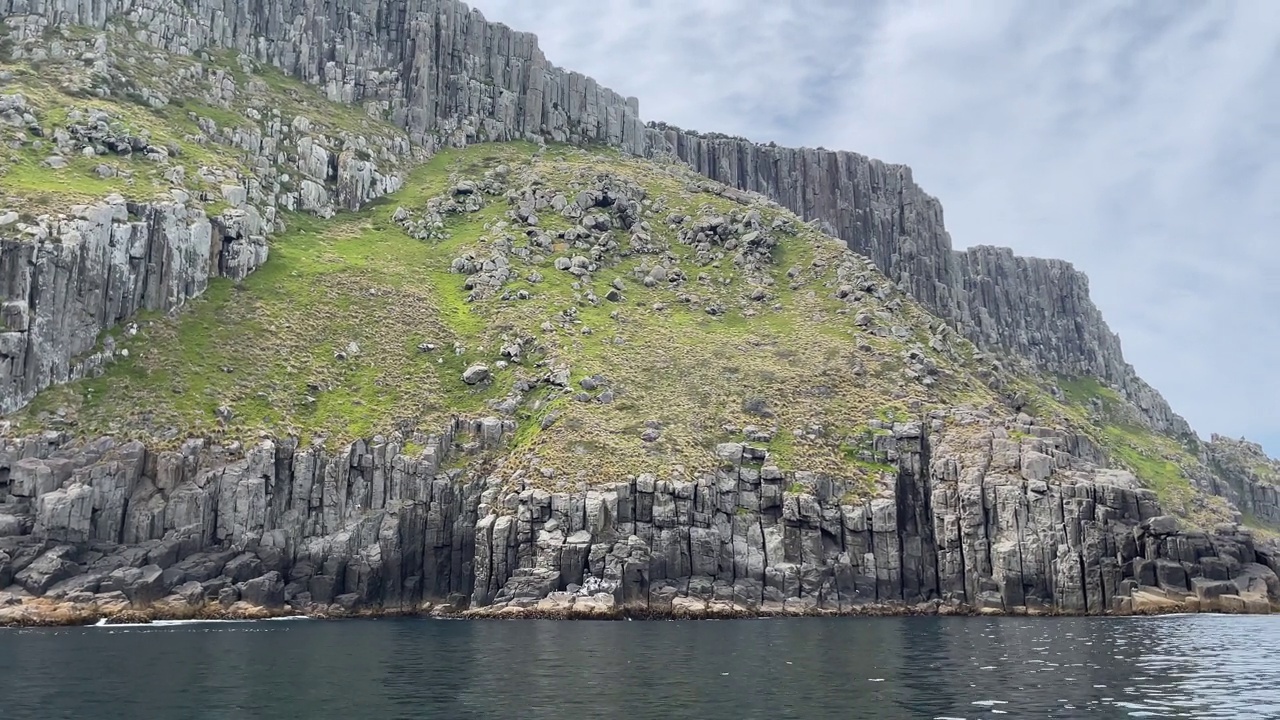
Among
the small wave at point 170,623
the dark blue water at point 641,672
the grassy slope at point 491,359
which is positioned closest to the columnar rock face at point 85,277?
the grassy slope at point 491,359

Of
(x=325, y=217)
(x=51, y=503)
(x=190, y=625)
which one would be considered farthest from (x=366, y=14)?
(x=190, y=625)

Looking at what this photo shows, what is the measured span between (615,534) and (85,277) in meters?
67.8

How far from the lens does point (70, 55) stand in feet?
497

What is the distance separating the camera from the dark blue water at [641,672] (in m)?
43.4

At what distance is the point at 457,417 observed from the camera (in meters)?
118

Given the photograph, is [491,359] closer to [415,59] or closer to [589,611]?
[589,611]

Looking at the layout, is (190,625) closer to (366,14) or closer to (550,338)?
(550,338)

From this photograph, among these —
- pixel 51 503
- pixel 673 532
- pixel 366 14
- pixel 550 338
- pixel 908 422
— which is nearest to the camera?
pixel 51 503

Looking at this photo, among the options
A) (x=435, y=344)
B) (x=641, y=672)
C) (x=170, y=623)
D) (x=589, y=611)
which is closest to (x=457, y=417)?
(x=435, y=344)

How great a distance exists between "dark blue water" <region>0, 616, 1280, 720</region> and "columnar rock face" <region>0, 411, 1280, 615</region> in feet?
50.8

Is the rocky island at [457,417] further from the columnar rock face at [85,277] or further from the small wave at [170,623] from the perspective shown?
the small wave at [170,623]

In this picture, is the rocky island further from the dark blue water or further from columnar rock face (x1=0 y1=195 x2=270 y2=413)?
the dark blue water

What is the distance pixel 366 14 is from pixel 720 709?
588 ft

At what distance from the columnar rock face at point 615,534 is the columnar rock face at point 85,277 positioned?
428 inches
